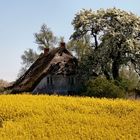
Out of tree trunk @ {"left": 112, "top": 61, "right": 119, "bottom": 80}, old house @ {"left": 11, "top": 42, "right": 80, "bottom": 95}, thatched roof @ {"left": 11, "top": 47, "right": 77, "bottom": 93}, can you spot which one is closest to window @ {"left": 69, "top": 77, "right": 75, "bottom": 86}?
old house @ {"left": 11, "top": 42, "right": 80, "bottom": 95}

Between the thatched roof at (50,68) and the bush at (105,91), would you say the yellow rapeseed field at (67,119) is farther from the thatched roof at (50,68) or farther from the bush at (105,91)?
the thatched roof at (50,68)

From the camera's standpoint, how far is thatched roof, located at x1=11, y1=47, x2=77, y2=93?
6438 cm

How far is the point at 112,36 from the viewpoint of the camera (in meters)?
62.5

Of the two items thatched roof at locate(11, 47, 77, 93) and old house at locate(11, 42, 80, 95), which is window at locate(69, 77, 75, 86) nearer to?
old house at locate(11, 42, 80, 95)

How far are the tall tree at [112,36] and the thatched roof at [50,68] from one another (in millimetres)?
2633

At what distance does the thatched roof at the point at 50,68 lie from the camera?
211 ft

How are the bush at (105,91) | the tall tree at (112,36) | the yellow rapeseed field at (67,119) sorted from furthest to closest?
1. the tall tree at (112,36)
2. the bush at (105,91)
3. the yellow rapeseed field at (67,119)

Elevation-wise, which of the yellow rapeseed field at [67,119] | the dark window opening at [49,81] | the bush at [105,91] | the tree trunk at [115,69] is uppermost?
the tree trunk at [115,69]

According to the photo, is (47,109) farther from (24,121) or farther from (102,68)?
(102,68)

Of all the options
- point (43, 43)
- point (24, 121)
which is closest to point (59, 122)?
point (24, 121)

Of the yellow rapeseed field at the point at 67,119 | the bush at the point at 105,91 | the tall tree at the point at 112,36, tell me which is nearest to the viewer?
the yellow rapeseed field at the point at 67,119

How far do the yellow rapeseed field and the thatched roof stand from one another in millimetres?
23551

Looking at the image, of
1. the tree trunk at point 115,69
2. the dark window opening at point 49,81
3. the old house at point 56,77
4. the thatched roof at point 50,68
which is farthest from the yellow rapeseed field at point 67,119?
the tree trunk at point 115,69

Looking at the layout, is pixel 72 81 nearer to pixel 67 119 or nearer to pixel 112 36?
pixel 112 36
